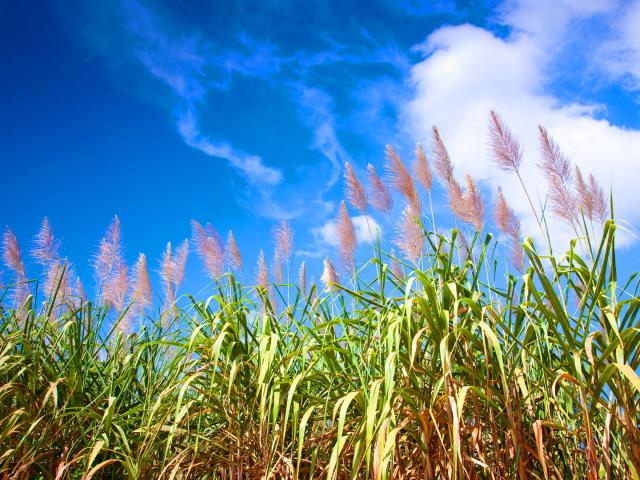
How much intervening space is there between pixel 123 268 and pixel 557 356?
2.87 metres

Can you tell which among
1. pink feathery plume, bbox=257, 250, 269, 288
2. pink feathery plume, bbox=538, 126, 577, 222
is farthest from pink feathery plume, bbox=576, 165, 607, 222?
pink feathery plume, bbox=257, 250, 269, 288

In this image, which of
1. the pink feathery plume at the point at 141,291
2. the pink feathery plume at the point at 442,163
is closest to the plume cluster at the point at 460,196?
the pink feathery plume at the point at 442,163

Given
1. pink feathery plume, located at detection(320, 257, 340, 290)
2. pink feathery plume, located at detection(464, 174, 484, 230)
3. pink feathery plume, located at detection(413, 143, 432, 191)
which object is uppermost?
pink feathery plume, located at detection(413, 143, 432, 191)

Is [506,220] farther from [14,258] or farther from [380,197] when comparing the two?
[14,258]

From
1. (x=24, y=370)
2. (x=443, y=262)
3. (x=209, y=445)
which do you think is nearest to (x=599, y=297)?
(x=443, y=262)

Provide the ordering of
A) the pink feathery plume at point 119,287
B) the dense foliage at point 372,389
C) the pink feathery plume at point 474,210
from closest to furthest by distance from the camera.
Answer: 1. the dense foliage at point 372,389
2. the pink feathery plume at point 474,210
3. the pink feathery plume at point 119,287

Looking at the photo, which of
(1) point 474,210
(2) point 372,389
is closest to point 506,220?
(1) point 474,210

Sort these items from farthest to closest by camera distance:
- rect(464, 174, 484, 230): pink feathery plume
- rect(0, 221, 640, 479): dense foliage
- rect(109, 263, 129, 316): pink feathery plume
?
rect(109, 263, 129, 316): pink feathery plume
rect(464, 174, 484, 230): pink feathery plume
rect(0, 221, 640, 479): dense foliage

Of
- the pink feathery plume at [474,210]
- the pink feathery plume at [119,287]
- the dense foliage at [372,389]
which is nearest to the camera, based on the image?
the dense foliage at [372,389]

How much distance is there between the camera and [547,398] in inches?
77.2

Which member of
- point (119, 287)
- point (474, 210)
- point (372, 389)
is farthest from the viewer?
point (119, 287)

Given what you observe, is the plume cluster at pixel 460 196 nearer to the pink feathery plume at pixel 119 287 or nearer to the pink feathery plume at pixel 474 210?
the pink feathery plume at pixel 474 210

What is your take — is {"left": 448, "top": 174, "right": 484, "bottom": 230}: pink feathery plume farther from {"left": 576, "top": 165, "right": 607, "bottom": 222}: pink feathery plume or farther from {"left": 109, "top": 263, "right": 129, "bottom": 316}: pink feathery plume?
{"left": 109, "top": 263, "right": 129, "bottom": 316}: pink feathery plume

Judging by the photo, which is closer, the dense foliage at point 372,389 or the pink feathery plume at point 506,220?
the dense foliage at point 372,389
